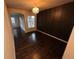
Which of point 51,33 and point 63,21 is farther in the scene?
point 51,33

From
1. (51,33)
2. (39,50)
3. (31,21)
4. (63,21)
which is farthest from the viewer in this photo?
(31,21)

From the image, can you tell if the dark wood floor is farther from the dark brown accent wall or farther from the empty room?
the dark brown accent wall

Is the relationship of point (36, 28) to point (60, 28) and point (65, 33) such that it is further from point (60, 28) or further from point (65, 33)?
point (65, 33)

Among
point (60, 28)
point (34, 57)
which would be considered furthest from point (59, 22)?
point (34, 57)

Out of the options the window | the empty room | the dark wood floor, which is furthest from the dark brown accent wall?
the window

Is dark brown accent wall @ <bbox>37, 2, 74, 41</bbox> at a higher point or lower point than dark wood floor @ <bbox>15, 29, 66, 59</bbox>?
higher

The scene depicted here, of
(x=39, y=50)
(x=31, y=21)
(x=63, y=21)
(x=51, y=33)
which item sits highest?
(x=31, y=21)

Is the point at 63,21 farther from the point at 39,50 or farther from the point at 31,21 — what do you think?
the point at 31,21

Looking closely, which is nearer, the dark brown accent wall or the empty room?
the empty room

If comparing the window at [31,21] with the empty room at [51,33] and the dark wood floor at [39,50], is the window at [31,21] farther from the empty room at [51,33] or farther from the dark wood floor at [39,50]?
the dark wood floor at [39,50]

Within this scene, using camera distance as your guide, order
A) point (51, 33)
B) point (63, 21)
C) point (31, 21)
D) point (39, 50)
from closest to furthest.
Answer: point (39, 50) → point (63, 21) → point (51, 33) → point (31, 21)

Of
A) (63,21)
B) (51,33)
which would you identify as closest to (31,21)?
(51,33)

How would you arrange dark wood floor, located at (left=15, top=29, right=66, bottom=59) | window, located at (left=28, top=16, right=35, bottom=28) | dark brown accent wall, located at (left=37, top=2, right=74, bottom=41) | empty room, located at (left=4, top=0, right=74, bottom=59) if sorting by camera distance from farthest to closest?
window, located at (left=28, top=16, right=35, bottom=28) → dark brown accent wall, located at (left=37, top=2, right=74, bottom=41) → empty room, located at (left=4, top=0, right=74, bottom=59) → dark wood floor, located at (left=15, top=29, right=66, bottom=59)

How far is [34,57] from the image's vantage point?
121 inches
